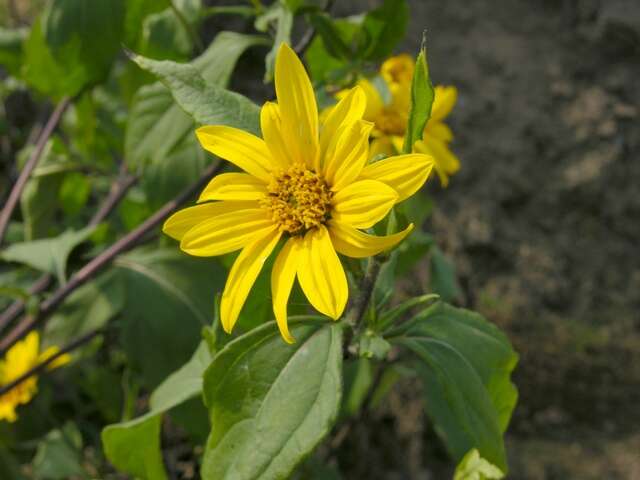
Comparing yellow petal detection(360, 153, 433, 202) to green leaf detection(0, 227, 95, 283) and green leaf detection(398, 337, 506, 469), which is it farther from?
green leaf detection(0, 227, 95, 283)

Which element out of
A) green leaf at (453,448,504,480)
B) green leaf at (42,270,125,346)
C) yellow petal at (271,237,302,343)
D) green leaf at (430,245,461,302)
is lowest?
green leaf at (430,245,461,302)

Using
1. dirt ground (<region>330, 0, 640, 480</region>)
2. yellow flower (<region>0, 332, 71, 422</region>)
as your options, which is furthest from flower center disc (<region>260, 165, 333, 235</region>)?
dirt ground (<region>330, 0, 640, 480</region>)

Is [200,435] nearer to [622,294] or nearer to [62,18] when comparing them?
[62,18]

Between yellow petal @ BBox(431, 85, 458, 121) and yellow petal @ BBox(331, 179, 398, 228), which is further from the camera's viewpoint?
yellow petal @ BBox(431, 85, 458, 121)

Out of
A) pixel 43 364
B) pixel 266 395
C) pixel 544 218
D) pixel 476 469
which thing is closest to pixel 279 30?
pixel 266 395

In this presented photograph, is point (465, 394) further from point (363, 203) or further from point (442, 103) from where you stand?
point (442, 103)

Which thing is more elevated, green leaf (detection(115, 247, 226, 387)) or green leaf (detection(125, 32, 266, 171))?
green leaf (detection(125, 32, 266, 171))
